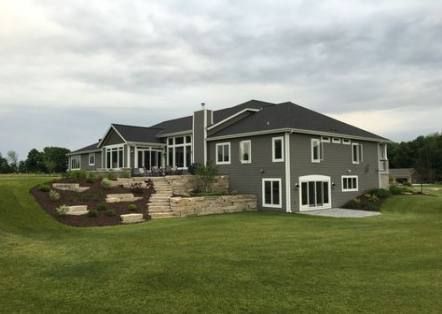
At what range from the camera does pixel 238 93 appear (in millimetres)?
35000

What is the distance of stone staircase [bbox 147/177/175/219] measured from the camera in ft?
58.5

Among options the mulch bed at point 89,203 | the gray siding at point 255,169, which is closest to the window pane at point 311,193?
the gray siding at point 255,169

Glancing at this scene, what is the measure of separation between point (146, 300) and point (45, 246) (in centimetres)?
563

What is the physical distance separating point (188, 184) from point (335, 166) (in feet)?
29.9

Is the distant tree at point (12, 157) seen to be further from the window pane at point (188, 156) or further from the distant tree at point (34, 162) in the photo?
the window pane at point (188, 156)

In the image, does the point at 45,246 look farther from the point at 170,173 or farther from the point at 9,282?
the point at 170,173

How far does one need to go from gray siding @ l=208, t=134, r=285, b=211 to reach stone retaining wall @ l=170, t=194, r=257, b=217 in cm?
82

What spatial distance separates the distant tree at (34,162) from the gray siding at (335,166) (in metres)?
49.9

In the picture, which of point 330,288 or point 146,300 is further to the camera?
point 330,288

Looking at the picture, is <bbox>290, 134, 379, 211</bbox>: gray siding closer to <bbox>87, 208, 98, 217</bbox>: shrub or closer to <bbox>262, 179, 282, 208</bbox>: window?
<bbox>262, 179, 282, 208</bbox>: window

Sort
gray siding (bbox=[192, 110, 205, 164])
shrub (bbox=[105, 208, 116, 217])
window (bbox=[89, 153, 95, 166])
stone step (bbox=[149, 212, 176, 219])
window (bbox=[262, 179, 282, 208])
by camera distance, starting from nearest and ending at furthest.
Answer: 1. shrub (bbox=[105, 208, 116, 217])
2. stone step (bbox=[149, 212, 176, 219])
3. window (bbox=[262, 179, 282, 208])
4. gray siding (bbox=[192, 110, 205, 164])
5. window (bbox=[89, 153, 95, 166])

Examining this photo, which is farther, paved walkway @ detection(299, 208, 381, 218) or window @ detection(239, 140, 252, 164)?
window @ detection(239, 140, 252, 164)

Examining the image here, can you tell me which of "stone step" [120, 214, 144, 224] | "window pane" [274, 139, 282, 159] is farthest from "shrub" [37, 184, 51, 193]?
"window pane" [274, 139, 282, 159]

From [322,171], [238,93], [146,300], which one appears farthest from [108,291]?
[238,93]
